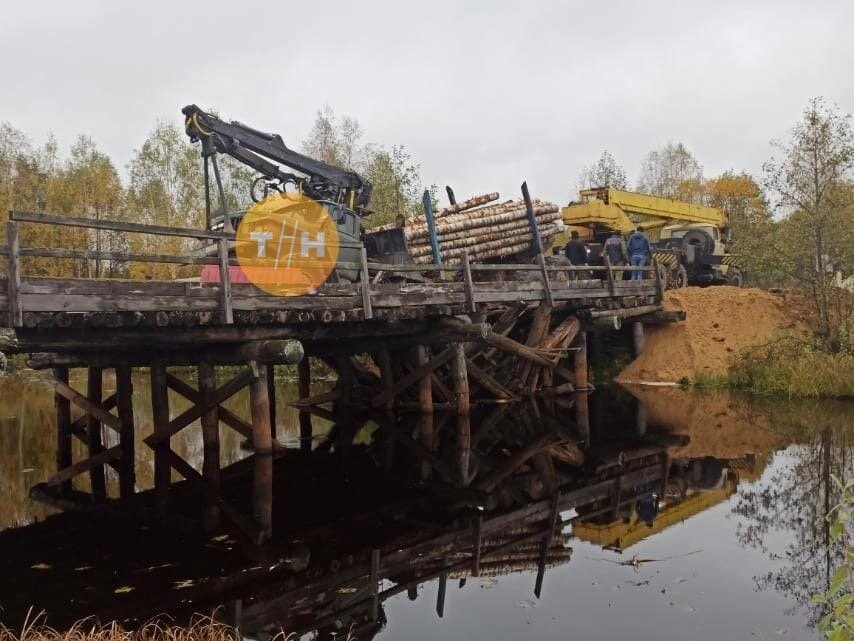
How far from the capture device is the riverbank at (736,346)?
18.2 m

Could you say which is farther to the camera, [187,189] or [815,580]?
[187,189]

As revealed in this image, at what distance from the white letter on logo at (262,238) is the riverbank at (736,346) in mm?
12703

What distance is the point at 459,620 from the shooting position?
645 cm

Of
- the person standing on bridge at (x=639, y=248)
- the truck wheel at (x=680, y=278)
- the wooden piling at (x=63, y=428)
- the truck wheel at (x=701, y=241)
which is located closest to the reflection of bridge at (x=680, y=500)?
the wooden piling at (x=63, y=428)

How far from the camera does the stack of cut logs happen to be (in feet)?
52.9

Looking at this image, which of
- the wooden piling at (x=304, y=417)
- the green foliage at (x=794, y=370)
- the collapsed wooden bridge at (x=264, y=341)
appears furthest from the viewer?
the green foliage at (x=794, y=370)

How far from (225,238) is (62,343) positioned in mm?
2337

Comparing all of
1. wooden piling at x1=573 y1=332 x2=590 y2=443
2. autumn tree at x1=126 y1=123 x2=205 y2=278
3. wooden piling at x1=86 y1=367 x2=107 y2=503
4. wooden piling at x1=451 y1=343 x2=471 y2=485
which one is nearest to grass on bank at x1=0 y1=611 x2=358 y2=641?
wooden piling at x1=86 y1=367 x2=107 y2=503

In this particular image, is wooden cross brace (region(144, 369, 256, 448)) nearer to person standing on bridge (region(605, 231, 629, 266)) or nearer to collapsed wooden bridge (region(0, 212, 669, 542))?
collapsed wooden bridge (region(0, 212, 669, 542))

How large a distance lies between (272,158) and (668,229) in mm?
16493

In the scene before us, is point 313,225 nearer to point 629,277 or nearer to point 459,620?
point 459,620

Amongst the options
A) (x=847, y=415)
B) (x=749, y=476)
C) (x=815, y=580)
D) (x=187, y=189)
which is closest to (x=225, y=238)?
(x=815, y=580)

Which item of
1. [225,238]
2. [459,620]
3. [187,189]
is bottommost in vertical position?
[459,620]

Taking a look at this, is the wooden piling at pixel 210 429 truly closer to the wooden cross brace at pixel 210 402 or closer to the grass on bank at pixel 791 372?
the wooden cross brace at pixel 210 402
